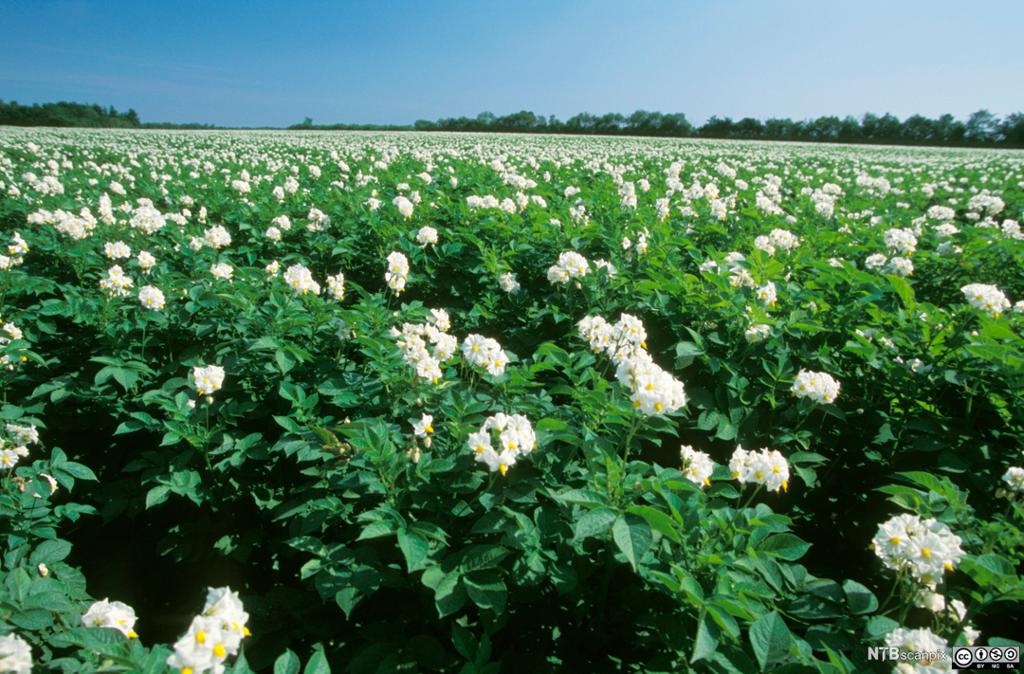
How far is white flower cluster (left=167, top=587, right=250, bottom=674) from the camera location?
1.12 m

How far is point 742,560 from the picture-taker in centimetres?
159

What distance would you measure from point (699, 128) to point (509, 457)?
1871 inches

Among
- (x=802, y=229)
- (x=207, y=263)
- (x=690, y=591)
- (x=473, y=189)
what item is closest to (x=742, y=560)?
(x=690, y=591)

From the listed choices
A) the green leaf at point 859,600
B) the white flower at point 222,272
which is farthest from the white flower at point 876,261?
the white flower at point 222,272

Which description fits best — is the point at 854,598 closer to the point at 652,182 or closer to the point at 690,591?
the point at 690,591

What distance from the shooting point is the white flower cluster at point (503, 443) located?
1.78 meters

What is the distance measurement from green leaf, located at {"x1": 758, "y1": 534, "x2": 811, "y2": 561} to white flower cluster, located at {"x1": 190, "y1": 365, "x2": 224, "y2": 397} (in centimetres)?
239

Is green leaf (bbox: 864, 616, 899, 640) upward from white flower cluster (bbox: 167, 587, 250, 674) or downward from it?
downward

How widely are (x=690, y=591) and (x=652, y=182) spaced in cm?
830

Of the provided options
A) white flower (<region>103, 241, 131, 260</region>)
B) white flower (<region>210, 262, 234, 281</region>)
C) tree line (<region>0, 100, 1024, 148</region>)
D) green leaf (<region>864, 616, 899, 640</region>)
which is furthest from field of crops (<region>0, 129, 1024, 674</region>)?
tree line (<region>0, 100, 1024, 148</region>)

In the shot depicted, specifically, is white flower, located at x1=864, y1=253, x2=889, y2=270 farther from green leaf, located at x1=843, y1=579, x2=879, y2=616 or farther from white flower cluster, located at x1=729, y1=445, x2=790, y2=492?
green leaf, located at x1=843, y1=579, x2=879, y2=616

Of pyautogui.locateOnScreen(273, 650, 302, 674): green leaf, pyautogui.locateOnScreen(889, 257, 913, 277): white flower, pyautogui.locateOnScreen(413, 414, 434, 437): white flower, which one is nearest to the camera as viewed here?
pyautogui.locateOnScreen(273, 650, 302, 674): green leaf

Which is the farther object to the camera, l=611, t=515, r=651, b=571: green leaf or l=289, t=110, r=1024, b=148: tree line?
l=289, t=110, r=1024, b=148: tree line

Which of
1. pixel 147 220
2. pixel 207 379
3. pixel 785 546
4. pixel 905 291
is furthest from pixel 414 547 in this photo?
pixel 147 220
